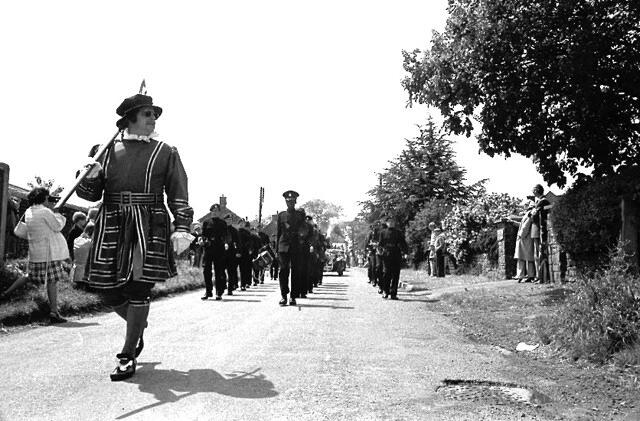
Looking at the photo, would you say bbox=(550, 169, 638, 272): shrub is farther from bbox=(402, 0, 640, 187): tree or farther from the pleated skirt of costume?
the pleated skirt of costume

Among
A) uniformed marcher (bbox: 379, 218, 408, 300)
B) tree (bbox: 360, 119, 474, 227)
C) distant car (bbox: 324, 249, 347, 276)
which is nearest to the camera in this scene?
uniformed marcher (bbox: 379, 218, 408, 300)

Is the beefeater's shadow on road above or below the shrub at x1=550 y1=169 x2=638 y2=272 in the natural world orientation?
below

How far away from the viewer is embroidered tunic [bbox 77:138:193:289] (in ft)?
16.1

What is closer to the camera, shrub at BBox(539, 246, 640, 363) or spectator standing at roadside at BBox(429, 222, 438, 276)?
shrub at BBox(539, 246, 640, 363)

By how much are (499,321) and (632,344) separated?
3.38 meters

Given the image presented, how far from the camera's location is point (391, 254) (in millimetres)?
14828

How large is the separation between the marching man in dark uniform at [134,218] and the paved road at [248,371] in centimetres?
50

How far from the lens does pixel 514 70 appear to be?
11.3 m

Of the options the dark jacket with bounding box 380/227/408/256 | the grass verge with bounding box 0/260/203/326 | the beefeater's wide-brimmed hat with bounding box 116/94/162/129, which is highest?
the beefeater's wide-brimmed hat with bounding box 116/94/162/129

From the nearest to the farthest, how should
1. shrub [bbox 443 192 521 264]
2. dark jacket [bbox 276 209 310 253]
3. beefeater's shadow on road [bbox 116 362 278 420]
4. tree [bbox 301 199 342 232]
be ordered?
beefeater's shadow on road [bbox 116 362 278 420] → dark jacket [bbox 276 209 310 253] → shrub [bbox 443 192 521 264] → tree [bbox 301 199 342 232]

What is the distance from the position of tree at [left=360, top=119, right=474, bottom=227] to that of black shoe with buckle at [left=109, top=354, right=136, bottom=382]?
36.5 m

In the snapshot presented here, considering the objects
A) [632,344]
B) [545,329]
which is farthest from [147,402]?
[545,329]

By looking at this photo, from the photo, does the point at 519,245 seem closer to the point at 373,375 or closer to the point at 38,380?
the point at 373,375

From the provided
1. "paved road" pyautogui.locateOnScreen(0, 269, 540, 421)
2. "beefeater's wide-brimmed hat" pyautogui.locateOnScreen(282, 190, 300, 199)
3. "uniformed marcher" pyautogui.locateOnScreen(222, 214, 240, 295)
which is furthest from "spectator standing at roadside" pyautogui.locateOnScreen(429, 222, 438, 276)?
"paved road" pyautogui.locateOnScreen(0, 269, 540, 421)
